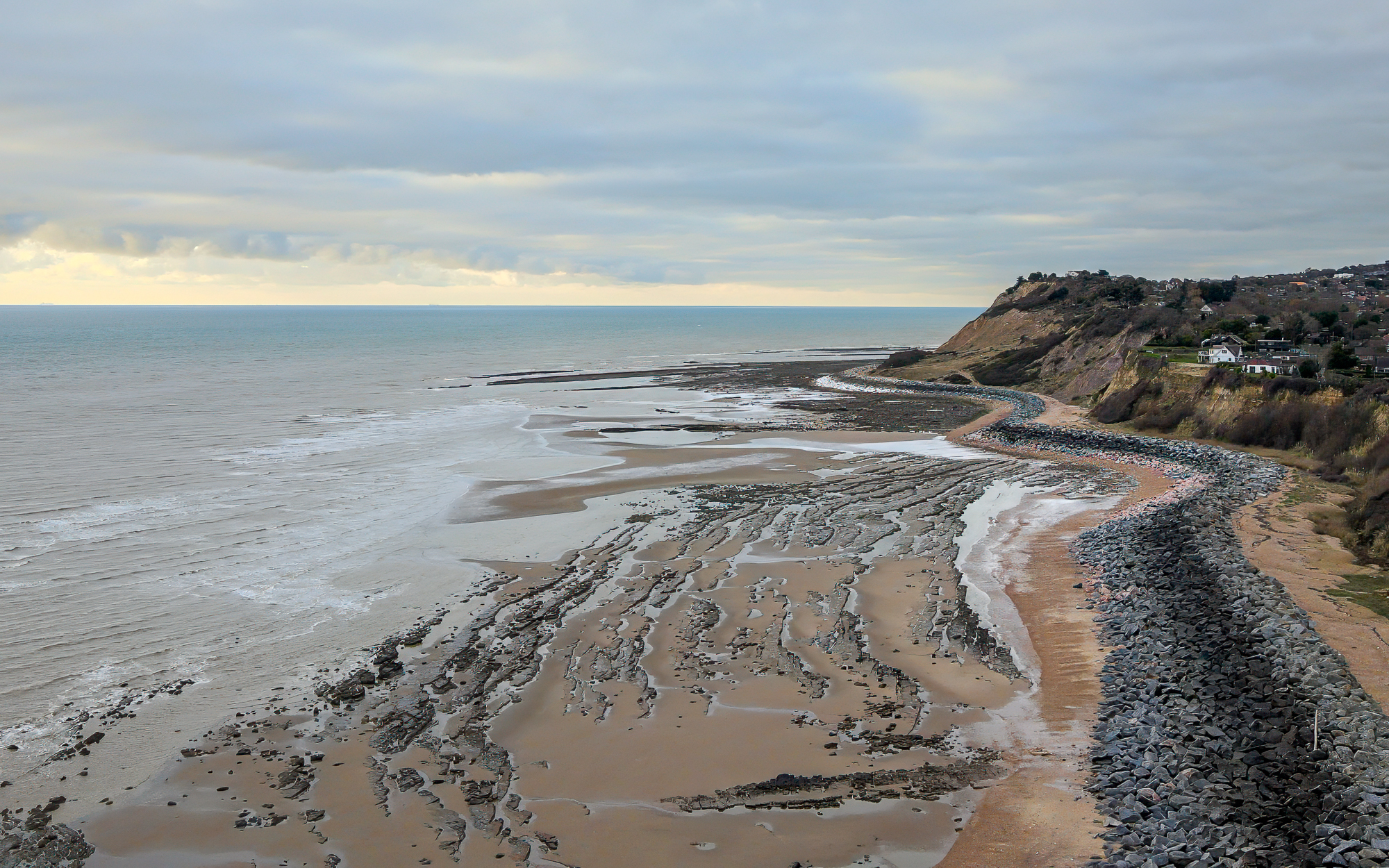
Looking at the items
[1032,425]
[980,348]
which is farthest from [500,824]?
[980,348]

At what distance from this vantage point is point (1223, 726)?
12227 mm

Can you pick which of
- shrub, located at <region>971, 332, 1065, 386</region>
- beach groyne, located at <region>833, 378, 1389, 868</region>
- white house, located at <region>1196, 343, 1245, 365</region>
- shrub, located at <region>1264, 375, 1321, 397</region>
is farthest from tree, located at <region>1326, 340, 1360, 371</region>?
shrub, located at <region>971, 332, 1065, 386</region>

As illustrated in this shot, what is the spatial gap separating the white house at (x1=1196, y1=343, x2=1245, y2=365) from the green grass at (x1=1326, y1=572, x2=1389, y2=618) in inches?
1379

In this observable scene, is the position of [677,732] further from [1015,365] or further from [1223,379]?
[1015,365]

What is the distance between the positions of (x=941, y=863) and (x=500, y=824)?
5.25 meters

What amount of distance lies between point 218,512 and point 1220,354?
5158cm

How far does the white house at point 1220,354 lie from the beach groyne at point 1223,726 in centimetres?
3451

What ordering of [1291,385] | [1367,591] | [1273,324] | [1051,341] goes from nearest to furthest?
[1367,591]
[1291,385]
[1273,324]
[1051,341]

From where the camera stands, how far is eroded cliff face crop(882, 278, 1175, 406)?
2539 inches

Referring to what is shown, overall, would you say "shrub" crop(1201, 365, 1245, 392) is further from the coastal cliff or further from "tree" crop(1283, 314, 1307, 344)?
"tree" crop(1283, 314, 1307, 344)

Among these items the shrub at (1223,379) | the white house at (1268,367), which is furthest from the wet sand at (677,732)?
the white house at (1268,367)

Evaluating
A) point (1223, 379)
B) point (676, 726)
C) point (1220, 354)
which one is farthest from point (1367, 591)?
point (1220, 354)

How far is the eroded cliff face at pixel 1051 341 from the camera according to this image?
64500mm

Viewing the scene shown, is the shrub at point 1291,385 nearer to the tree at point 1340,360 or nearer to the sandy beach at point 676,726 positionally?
the tree at point 1340,360
